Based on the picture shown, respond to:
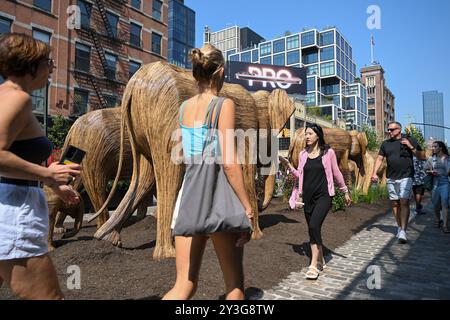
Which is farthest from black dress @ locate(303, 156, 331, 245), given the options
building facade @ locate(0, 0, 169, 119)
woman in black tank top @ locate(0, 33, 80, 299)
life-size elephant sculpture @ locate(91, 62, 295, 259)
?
building facade @ locate(0, 0, 169, 119)

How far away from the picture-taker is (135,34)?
26688 mm

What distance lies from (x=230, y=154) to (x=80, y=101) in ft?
74.4

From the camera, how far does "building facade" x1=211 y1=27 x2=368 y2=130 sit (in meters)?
76.8

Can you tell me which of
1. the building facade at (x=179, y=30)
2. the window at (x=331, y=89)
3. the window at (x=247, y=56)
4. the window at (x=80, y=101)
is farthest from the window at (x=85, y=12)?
the window at (x=247, y=56)

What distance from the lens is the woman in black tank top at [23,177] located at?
5.32ft

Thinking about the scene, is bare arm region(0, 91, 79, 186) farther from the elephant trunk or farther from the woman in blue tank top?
the elephant trunk

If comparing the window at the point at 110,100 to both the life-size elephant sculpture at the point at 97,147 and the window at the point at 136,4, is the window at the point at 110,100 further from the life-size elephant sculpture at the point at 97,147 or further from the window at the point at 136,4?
the life-size elephant sculpture at the point at 97,147

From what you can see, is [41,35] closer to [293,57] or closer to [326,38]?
[293,57]

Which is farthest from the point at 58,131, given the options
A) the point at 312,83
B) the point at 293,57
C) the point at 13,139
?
the point at 293,57

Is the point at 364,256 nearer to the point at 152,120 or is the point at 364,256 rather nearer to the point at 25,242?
the point at 152,120

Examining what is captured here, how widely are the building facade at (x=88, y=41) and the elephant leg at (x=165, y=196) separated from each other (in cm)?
1712

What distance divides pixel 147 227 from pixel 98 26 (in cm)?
2145

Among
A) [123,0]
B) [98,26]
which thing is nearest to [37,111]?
[98,26]

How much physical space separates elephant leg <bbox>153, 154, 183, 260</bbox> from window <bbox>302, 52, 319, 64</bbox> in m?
82.4
